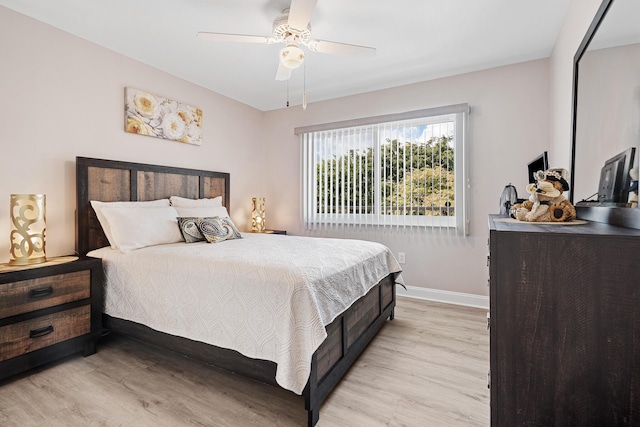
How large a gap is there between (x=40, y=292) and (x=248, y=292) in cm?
146

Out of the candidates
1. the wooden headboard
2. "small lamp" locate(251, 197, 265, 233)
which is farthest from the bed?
"small lamp" locate(251, 197, 265, 233)

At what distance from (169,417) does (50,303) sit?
1.20 meters

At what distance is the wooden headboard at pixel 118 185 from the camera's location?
2564 mm

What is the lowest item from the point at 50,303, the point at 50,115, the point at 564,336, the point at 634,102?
the point at 50,303

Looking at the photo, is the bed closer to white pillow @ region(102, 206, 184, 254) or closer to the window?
white pillow @ region(102, 206, 184, 254)

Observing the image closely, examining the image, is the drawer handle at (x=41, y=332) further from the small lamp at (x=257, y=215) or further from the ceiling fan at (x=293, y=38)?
the small lamp at (x=257, y=215)

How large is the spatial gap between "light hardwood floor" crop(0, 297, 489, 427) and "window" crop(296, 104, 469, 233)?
159 cm

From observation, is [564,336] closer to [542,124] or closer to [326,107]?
[542,124]

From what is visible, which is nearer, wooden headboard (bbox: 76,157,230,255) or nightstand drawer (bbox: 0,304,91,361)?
nightstand drawer (bbox: 0,304,91,361)

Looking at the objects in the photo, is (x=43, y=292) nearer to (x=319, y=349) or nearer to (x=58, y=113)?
(x=58, y=113)

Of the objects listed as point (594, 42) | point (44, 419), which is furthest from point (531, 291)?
point (44, 419)

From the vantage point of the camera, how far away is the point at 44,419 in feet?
5.08

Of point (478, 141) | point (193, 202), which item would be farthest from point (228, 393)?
point (478, 141)

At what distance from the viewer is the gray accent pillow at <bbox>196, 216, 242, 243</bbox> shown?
276 cm
